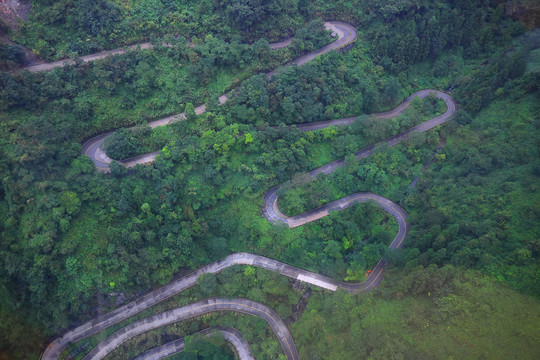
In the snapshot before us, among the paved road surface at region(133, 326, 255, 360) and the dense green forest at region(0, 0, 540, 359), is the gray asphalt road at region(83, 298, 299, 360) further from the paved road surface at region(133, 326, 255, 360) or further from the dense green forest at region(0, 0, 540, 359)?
the paved road surface at region(133, 326, 255, 360)

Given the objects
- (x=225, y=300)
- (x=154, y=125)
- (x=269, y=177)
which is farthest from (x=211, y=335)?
(x=154, y=125)

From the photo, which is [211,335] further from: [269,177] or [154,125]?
[154,125]

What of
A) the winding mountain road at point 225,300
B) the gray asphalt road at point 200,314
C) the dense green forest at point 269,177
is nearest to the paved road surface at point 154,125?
the winding mountain road at point 225,300

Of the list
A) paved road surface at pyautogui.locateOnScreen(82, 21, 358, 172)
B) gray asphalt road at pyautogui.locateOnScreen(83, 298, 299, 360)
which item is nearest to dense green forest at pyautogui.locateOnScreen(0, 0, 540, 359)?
gray asphalt road at pyautogui.locateOnScreen(83, 298, 299, 360)

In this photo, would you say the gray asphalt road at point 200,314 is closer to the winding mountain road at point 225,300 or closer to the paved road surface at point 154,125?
the winding mountain road at point 225,300

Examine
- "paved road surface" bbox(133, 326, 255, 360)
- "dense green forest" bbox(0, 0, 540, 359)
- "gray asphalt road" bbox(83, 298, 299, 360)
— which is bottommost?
"paved road surface" bbox(133, 326, 255, 360)

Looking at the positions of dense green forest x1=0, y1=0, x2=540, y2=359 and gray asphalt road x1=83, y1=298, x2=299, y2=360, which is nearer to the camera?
dense green forest x1=0, y1=0, x2=540, y2=359
